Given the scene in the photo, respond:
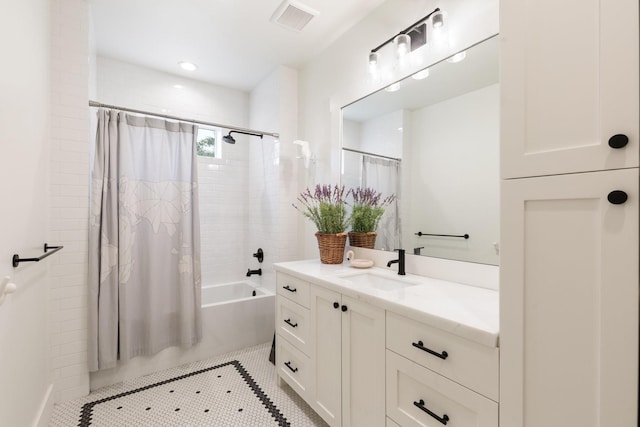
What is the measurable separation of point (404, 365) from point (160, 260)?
6.49ft

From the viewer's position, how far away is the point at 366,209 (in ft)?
6.98

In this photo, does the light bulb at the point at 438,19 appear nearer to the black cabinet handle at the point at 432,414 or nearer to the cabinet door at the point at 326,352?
the cabinet door at the point at 326,352

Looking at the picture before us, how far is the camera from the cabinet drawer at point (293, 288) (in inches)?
68.2

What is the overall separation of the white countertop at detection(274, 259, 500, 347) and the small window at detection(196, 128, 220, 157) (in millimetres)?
2156

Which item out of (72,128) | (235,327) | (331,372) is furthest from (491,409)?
(72,128)

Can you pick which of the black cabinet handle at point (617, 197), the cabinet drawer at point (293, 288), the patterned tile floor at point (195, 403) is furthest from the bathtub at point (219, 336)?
the black cabinet handle at point (617, 197)

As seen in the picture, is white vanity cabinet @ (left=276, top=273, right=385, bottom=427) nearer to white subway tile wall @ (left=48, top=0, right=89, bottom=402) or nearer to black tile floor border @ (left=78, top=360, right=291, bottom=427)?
black tile floor border @ (left=78, top=360, right=291, bottom=427)

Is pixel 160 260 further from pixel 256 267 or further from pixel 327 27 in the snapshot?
→ pixel 327 27

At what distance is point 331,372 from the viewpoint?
1.52 metres

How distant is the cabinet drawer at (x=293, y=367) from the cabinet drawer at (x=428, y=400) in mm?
633

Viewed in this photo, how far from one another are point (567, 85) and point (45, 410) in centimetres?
277

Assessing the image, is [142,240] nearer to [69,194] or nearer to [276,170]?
[69,194]

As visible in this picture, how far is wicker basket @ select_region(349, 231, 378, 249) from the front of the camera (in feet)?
6.91

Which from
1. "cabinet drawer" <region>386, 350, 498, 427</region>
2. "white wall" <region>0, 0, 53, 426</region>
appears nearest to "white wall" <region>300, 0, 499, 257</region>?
"cabinet drawer" <region>386, 350, 498, 427</region>
